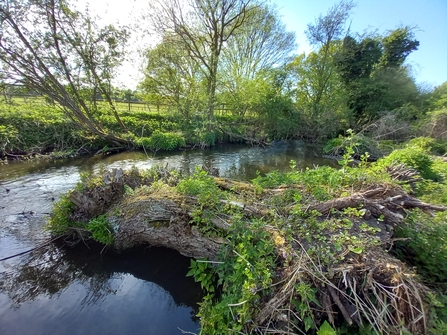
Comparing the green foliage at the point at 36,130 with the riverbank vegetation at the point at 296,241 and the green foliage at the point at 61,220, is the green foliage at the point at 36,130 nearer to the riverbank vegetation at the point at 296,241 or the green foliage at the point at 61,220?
the green foliage at the point at 61,220

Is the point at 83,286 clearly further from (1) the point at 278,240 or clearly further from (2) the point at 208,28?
(2) the point at 208,28

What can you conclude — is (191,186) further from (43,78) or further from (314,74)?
(314,74)

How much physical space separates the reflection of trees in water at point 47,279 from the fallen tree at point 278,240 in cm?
66

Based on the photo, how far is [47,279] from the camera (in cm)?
395

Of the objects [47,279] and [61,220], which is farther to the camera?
[61,220]

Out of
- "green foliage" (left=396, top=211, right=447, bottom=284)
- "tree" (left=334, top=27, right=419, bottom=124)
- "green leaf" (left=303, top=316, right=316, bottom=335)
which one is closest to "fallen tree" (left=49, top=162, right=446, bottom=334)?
"green leaf" (left=303, top=316, right=316, bottom=335)

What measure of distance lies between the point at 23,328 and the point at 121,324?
133cm

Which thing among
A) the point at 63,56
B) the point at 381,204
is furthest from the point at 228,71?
the point at 381,204

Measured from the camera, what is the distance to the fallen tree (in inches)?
86.7

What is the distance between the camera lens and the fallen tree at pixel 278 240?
2201 millimetres

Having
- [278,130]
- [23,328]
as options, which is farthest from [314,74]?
[23,328]

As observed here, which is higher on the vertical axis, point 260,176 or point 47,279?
point 260,176

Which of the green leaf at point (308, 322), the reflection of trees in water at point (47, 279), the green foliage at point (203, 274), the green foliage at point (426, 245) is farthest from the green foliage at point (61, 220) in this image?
the green foliage at point (426, 245)

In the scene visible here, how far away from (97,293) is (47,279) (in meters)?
1.05
